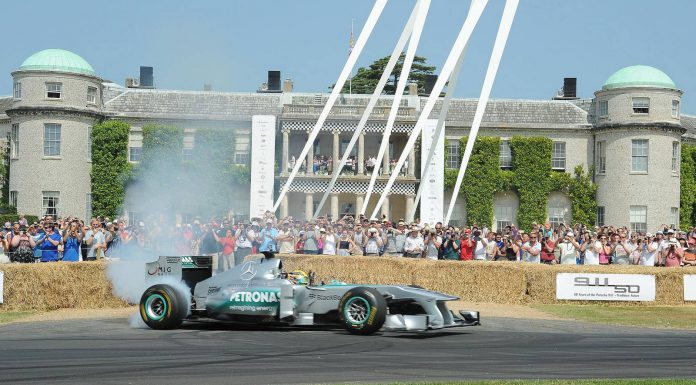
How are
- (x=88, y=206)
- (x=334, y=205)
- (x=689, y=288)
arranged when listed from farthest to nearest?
1. (x=334, y=205)
2. (x=88, y=206)
3. (x=689, y=288)

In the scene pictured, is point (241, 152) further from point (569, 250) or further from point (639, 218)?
point (569, 250)

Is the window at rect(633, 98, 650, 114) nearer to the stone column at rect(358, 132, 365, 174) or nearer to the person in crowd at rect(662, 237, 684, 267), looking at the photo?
the stone column at rect(358, 132, 365, 174)

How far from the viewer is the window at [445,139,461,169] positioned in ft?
219

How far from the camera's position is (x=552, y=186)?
65.6m

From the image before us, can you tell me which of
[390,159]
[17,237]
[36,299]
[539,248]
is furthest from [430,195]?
[36,299]

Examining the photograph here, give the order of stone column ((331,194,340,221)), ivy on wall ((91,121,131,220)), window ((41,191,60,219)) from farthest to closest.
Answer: stone column ((331,194,340,221))
ivy on wall ((91,121,131,220))
window ((41,191,60,219))

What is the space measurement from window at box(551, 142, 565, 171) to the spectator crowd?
34710mm

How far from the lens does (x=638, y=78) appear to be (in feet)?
210

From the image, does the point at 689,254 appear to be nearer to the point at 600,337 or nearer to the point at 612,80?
the point at 600,337

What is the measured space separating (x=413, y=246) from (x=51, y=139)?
38.2 meters

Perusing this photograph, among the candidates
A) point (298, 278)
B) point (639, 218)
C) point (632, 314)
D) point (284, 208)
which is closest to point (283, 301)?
point (298, 278)

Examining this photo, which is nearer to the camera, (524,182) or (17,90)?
(17,90)

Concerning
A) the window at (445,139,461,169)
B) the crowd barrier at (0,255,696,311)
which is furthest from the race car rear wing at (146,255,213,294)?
the window at (445,139,461,169)

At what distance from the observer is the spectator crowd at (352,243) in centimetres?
2775
